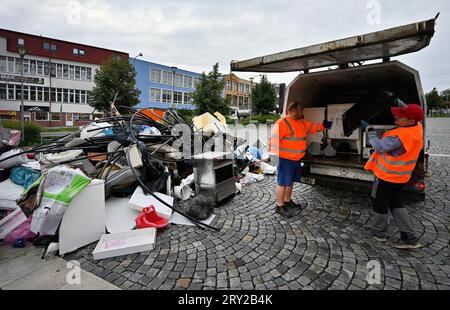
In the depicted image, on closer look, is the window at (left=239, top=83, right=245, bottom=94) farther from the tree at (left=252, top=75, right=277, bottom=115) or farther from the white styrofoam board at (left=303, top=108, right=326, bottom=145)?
the white styrofoam board at (left=303, top=108, right=326, bottom=145)

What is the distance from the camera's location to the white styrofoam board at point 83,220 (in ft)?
9.25

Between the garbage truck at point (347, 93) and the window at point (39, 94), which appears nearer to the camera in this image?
the garbage truck at point (347, 93)

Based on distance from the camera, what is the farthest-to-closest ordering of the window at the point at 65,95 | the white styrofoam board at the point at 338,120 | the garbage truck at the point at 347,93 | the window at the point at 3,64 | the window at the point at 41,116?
the window at the point at 65,95
the window at the point at 41,116
the window at the point at 3,64
the white styrofoam board at the point at 338,120
the garbage truck at the point at 347,93

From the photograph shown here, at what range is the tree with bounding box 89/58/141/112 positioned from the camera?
21.2 m

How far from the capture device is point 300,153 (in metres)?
3.86

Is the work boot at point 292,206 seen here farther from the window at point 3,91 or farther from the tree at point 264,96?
the window at point 3,91

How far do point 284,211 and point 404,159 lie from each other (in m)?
1.79

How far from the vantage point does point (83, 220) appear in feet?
9.76

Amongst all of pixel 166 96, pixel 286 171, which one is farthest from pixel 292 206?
pixel 166 96

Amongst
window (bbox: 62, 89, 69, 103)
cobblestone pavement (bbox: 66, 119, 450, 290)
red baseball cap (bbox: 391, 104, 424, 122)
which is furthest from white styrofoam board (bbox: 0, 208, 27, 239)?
window (bbox: 62, 89, 69, 103)

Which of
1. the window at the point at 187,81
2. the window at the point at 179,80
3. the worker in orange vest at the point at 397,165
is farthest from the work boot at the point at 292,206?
the window at the point at 187,81

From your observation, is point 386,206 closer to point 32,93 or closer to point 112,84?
point 112,84

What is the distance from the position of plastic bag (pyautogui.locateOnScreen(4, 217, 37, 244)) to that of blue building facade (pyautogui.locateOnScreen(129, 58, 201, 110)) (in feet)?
129
